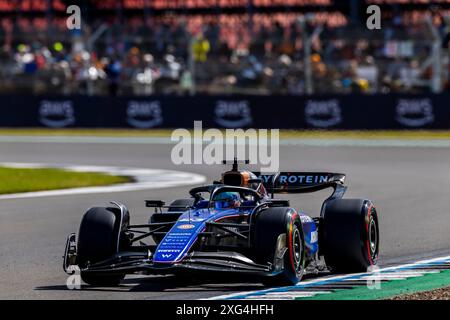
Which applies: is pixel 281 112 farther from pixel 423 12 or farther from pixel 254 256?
pixel 254 256

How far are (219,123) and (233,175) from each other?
22334mm

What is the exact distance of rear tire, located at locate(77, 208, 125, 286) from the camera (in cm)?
848

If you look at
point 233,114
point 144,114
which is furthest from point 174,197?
point 144,114

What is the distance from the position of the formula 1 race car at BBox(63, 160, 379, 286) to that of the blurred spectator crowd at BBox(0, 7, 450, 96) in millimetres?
21662

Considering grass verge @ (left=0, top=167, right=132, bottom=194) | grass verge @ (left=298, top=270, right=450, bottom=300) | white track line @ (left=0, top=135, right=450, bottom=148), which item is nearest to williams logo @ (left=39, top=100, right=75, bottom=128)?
white track line @ (left=0, top=135, right=450, bottom=148)

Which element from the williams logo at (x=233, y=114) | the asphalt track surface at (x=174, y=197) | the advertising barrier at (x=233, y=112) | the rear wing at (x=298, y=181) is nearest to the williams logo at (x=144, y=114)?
the advertising barrier at (x=233, y=112)

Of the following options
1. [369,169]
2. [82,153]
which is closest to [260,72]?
[82,153]

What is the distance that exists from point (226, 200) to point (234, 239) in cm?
33

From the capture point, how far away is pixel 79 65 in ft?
117

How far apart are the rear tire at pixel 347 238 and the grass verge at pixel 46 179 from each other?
903 centimetres

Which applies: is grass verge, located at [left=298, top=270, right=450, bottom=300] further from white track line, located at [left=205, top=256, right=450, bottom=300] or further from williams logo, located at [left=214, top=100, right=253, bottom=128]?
williams logo, located at [left=214, top=100, right=253, bottom=128]
